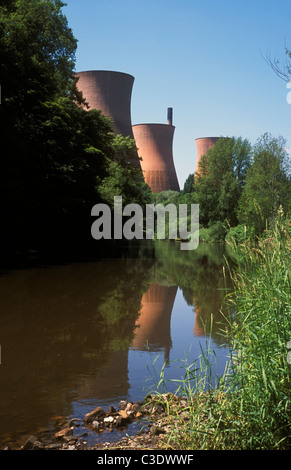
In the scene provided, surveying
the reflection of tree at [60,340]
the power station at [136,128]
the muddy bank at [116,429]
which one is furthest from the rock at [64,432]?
the power station at [136,128]

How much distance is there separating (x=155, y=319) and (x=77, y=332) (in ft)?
4.16

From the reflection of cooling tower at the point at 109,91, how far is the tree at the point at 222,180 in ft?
24.7

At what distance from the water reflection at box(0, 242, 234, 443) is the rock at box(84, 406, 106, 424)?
8.3 inches

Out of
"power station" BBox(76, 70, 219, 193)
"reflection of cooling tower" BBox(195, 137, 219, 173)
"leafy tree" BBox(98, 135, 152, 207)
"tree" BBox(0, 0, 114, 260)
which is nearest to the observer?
"tree" BBox(0, 0, 114, 260)

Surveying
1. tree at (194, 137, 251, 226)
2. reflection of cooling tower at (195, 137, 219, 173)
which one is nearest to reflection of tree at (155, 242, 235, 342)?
tree at (194, 137, 251, 226)

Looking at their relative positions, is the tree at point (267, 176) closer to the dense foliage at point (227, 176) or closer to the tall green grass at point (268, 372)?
the dense foliage at point (227, 176)

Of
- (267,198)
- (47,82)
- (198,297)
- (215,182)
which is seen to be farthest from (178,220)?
(198,297)

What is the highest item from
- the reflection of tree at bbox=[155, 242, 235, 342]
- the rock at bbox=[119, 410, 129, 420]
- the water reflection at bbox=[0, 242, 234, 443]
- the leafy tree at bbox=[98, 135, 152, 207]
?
the leafy tree at bbox=[98, 135, 152, 207]

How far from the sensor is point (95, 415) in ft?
9.89

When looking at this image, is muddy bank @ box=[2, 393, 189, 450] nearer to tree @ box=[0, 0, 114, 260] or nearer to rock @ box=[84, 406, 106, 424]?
rock @ box=[84, 406, 106, 424]

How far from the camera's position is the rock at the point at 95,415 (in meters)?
2.99

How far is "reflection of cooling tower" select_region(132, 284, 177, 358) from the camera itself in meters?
5.24
